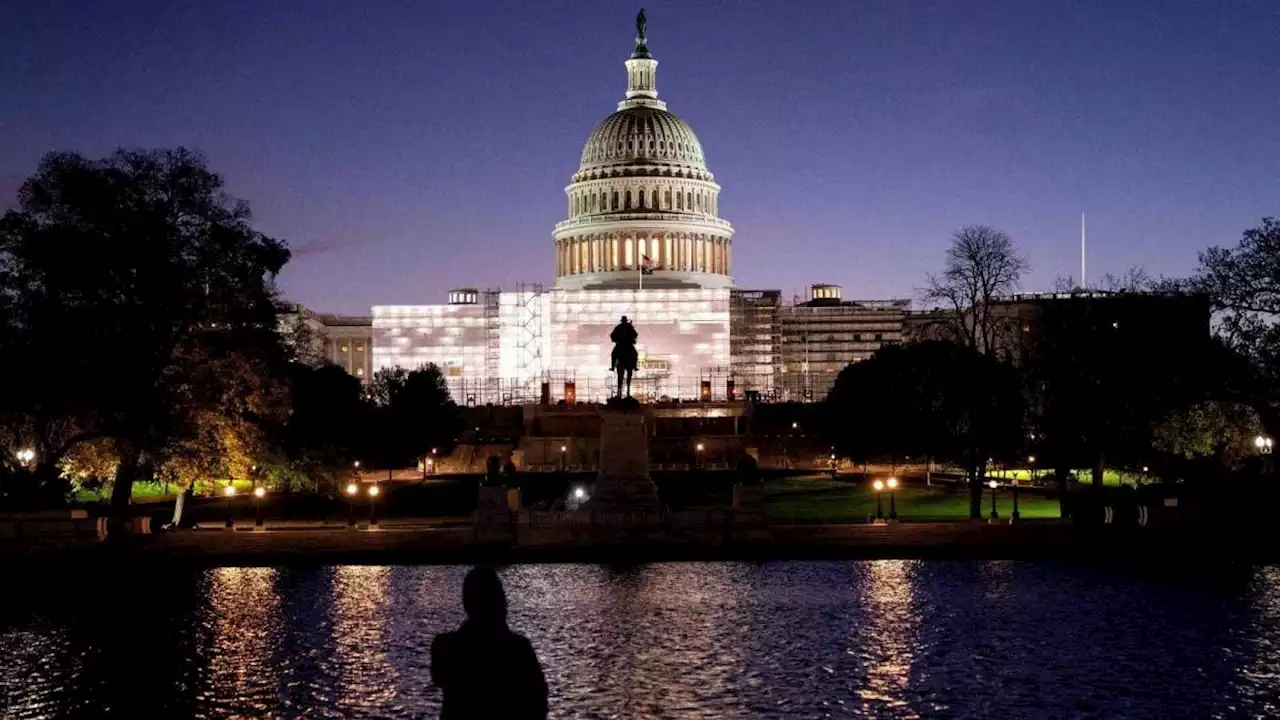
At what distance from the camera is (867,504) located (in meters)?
62.1

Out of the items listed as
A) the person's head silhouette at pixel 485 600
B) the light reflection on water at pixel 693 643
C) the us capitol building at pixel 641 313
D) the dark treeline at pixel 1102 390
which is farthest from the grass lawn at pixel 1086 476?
the us capitol building at pixel 641 313

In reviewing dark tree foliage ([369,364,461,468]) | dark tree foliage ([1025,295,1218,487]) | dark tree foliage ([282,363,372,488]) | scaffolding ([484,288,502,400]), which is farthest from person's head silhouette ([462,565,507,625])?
scaffolding ([484,288,502,400])

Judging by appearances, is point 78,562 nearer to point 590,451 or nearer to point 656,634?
point 656,634

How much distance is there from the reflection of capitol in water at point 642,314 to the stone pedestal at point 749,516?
97.5m

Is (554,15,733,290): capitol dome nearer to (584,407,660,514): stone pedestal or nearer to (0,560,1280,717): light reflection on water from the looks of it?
(584,407,660,514): stone pedestal

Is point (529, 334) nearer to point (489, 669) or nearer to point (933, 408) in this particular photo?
point (933, 408)

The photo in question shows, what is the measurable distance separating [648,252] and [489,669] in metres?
170

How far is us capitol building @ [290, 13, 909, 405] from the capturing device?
164000 millimetres

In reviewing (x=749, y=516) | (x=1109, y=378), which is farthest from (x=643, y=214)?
(x=749, y=516)

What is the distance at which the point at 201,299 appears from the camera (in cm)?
5075

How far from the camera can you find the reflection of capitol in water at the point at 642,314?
538 feet

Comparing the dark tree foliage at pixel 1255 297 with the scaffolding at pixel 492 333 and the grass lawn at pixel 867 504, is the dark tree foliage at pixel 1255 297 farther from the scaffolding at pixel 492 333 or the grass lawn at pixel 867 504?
the scaffolding at pixel 492 333

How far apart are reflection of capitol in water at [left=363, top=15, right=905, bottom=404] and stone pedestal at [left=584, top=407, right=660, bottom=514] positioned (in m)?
92.3

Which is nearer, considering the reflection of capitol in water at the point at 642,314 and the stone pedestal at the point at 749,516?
the stone pedestal at the point at 749,516
